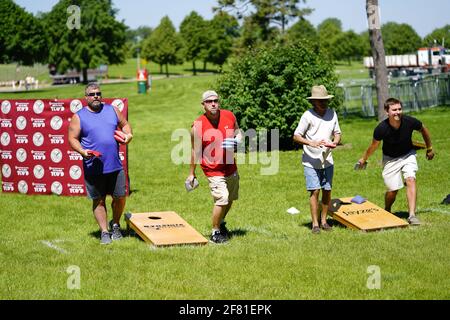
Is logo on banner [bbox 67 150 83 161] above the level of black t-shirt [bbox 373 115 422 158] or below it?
below

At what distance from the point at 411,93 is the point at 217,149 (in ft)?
81.5

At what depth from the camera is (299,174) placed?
52.5 ft

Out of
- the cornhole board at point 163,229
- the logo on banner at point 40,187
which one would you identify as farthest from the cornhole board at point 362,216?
the logo on banner at point 40,187

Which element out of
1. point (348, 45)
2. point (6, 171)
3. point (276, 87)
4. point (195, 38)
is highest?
point (195, 38)

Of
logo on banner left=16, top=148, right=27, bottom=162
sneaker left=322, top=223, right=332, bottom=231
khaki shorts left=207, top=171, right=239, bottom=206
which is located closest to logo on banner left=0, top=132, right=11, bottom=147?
logo on banner left=16, top=148, right=27, bottom=162

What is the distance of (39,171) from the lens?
48.2ft

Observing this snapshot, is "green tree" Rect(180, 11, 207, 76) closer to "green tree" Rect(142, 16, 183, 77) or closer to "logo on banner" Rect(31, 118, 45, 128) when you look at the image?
"green tree" Rect(142, 16, 183, 77)

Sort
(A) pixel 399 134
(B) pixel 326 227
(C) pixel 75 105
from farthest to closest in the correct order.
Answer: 1. (C) pixel 75 105
2. (A) pixel 399 134
3. (B) pixel 326 227

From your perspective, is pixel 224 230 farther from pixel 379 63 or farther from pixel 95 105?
pixel 379 63

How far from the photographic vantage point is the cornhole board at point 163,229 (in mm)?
9492

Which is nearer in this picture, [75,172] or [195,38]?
[75,172]

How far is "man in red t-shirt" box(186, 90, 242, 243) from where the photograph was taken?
9430 millimetres

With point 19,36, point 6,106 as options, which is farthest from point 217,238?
point 19,36

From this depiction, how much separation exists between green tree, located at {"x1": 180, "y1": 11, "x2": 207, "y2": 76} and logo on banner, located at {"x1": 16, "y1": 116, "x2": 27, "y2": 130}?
277 feet
